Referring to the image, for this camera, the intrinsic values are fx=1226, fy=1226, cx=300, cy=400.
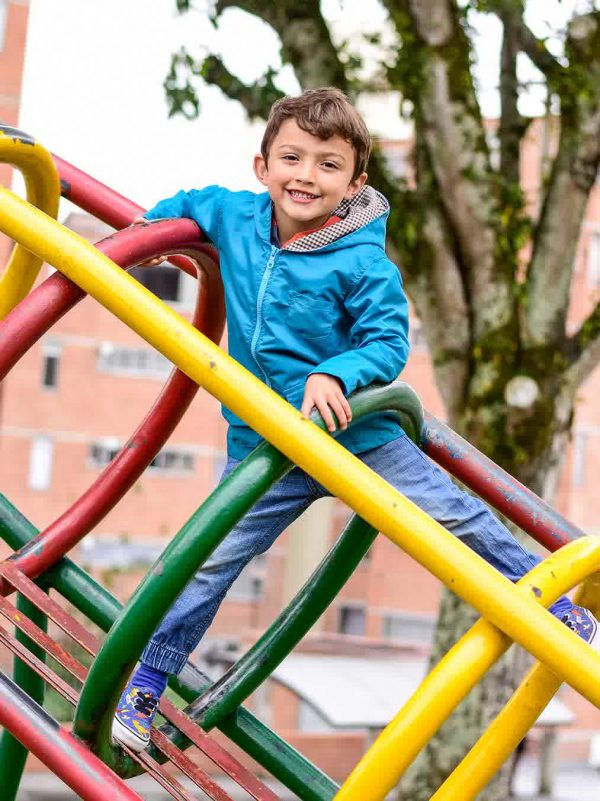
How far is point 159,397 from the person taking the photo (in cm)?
196

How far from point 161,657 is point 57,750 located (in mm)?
230

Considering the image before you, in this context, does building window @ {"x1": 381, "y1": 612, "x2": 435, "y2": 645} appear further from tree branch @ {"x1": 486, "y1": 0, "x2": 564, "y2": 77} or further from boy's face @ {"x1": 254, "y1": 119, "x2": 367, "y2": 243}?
boy's face @ {"x1": 254, "y1": 119, "x2": 367, "y2": 243}

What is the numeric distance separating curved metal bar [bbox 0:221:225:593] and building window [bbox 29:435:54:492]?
43.7 feet

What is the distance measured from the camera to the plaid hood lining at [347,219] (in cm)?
152

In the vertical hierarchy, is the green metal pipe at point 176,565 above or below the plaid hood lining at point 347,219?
below

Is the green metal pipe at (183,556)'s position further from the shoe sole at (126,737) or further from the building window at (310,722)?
the building window at (310,722)

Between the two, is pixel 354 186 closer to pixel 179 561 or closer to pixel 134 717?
pixel 179 561

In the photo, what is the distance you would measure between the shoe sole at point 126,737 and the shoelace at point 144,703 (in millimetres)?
36

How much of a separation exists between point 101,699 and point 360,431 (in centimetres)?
44

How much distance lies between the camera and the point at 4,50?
12930 millimetres

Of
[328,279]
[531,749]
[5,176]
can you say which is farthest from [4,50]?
[328,279]

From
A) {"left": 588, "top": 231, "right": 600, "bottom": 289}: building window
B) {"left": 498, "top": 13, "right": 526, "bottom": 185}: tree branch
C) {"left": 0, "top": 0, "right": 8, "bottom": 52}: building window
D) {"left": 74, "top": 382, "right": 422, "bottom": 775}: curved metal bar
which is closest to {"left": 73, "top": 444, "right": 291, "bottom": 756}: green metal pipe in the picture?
{"left": 74, "top": 382, "right": 422, "bottom": 775}: curved metal bar

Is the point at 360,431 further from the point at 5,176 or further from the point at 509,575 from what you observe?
the point at 5,176

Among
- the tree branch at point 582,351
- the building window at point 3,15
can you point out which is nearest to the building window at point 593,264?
the building window at point 3,15
